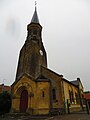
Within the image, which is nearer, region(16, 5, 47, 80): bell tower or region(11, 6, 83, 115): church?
region(11, 6, 83, 115): church

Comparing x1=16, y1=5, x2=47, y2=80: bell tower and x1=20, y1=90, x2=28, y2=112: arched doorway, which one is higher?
x1=16, y1=5, x2=47, y2=80: bell tower

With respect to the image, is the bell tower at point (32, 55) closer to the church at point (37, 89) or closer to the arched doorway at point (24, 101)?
the church at point (37, 89)

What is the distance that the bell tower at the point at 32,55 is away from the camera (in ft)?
81.5

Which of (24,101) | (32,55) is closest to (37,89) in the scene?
(24,101)

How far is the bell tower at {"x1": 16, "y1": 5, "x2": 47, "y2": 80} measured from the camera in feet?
81.5

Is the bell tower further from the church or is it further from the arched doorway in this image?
the arched doorway

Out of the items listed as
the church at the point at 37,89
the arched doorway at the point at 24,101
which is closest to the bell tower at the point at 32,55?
the church at the point at 37,89

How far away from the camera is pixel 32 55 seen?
26.4 m

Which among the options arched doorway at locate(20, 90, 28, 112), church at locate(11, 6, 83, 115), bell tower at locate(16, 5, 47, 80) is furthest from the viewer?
bell tower at locate(16, 5, 47, 80)

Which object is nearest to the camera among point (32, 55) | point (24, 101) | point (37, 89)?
point (37, 89)

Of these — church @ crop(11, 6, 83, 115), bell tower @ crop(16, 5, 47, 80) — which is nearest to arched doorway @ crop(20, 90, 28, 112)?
church @ crop(11, 6, 83, 115)

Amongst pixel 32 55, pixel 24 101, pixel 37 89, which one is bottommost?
pixel 24 101

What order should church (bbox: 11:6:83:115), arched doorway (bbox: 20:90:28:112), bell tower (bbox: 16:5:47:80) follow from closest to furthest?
church (bbox: 11:6:83:115) → arched doorway (bbox: 20:90:28:112) → bell tower (bbox: 16:5:47:80)

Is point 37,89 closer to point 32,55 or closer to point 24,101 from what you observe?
point 24,101
